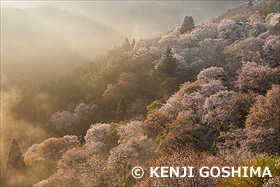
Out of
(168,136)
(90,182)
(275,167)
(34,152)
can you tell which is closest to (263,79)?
(168,136)

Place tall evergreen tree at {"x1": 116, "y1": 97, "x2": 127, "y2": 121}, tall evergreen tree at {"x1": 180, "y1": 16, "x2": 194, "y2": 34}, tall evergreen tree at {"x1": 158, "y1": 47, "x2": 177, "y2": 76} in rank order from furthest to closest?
tall evergreen tree at {"x1": 180, "y1": 16, "x2": 194, "y2": 34}
tall evergreen tree at {"x1": 158, "y1": 47, "x2": 177, "y2": 76}
tall evergreen tree at {"x1": 116, "y1": 97, "x2": 127, "y2": 121}

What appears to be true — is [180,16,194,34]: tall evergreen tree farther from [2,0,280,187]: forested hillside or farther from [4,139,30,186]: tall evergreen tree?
[4,139,30,186]: tall evergreen tree

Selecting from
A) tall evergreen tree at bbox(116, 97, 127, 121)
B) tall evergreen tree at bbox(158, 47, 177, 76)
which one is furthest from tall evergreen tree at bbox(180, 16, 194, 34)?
tall evergreen tree at bbox(116, 97, 127, 121)

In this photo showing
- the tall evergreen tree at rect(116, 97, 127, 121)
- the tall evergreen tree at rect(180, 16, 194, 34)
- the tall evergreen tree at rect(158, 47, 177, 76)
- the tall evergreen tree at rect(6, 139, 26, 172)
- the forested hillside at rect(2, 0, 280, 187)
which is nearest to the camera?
the forested hillside at rect(2, 0, 280, 187)

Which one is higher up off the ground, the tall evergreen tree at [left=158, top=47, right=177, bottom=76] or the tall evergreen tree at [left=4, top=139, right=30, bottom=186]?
the tall evergreen tree at [left=158, top=47, right=177, bottom=76]

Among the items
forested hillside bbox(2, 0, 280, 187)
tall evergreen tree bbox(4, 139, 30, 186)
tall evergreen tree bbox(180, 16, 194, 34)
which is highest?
tall evergreen tree bbox(180, 16, 194, 34)

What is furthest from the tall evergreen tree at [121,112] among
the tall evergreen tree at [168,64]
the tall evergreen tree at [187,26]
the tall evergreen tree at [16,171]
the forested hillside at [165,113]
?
the tall evergreen tree at [187,26]

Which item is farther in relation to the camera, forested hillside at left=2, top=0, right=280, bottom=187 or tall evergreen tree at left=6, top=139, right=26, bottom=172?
tall evergreen tree at left=6, top=139, right=26, bottom=172
